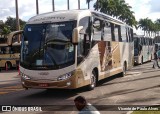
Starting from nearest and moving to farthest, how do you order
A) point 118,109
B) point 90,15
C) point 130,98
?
point 118,109
point 130,98
point 90,15

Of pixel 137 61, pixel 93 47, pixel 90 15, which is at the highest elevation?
pixel 90 15

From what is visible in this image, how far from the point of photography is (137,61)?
34.9 meters

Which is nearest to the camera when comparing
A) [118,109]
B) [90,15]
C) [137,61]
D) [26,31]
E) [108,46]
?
[118,109]

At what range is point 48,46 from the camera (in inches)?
539

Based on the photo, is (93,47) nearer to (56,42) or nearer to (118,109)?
(56,42)

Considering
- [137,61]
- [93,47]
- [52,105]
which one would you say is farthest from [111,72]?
[137,61]

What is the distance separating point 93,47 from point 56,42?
2393mm

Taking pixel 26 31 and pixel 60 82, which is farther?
pixel 26 31

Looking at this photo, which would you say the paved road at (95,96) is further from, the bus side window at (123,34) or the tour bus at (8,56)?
the tour bus at (8,56)

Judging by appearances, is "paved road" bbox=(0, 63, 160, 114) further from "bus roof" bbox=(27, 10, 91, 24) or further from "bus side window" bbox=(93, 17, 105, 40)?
"bus roof" bbox=(27, 10, 91, 24)

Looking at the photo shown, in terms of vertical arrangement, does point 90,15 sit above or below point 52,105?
above

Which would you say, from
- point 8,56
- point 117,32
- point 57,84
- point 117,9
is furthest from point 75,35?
point 117,9

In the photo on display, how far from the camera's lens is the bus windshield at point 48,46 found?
44.3 feet

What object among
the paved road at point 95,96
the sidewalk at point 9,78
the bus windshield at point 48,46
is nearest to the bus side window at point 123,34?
the paved road at point 95,96
